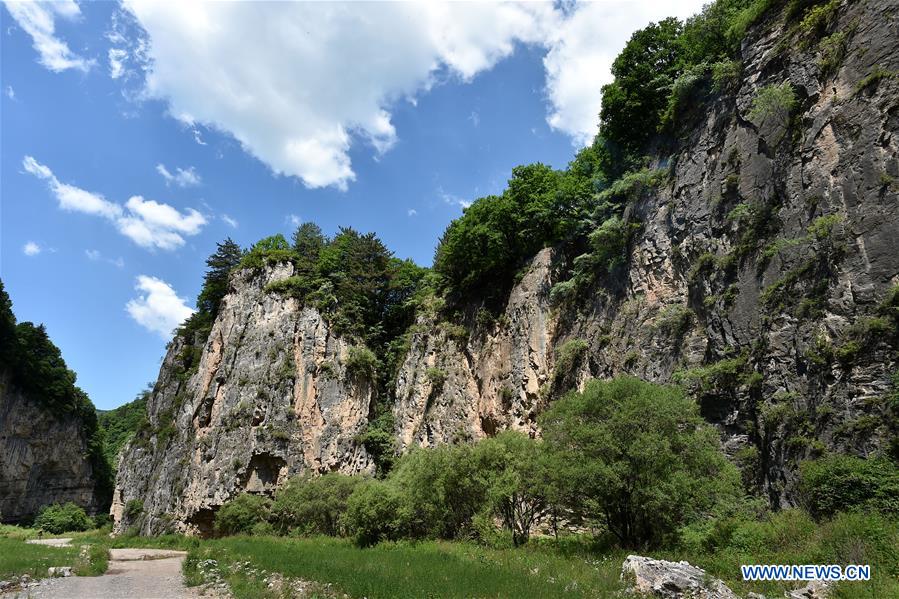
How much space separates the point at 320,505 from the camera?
29.9m

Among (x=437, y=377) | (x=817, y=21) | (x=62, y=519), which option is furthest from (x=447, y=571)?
(x=62, y=519)

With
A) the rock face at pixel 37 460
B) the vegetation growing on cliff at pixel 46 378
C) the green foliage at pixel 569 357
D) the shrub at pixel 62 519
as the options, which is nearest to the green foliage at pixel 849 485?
the green foliage at pixel 569 357

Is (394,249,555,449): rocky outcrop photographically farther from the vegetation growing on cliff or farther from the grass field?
the vegetation growing on cliff

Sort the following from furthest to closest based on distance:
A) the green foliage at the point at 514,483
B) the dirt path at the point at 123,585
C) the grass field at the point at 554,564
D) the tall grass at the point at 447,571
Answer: the green foliage at the point at 514,483
the dirt path at the point at 123,585
the tall grass at the point at 447,571
the grass field at the point at 554,564

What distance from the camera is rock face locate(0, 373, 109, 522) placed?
5938cm

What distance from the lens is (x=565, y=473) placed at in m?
14.9

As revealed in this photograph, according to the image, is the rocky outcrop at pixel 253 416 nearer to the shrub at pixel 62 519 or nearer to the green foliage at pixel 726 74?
the shrub at pixel 62 519

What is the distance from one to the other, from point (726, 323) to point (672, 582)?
40.0ft

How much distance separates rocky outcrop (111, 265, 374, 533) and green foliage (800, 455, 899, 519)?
2983cm

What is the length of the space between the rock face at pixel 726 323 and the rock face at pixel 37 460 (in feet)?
114

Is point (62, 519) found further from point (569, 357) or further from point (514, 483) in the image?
point (569, 357)

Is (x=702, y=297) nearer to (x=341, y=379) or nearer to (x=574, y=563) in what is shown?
(x=574, y=563)

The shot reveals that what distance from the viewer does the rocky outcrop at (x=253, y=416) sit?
37.3 meters

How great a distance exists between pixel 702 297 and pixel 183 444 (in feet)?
145
